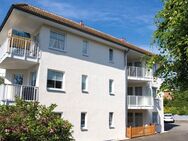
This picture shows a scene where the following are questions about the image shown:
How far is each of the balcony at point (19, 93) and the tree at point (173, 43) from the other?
387 inches

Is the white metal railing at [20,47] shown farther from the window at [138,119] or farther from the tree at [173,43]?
the window at [138,119]

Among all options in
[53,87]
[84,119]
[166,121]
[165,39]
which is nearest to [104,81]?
[84,119]

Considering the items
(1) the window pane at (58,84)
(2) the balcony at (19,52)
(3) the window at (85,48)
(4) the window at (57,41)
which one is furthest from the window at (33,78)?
(3) the window at (85,48)

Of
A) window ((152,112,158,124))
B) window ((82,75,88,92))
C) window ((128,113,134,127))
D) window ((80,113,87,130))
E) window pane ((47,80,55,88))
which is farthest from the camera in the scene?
window ((152,112,158,124))

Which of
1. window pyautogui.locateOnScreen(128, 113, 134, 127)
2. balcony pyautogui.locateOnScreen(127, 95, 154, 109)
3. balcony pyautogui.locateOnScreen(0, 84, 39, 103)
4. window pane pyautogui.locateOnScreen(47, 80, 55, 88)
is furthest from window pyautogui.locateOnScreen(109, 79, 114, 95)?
balcony pyautogui.locateOnScreen(0, 84, 39, 103)

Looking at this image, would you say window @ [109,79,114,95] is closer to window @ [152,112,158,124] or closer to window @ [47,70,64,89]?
window @ [47,70,64,89]

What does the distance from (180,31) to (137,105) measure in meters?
19.1

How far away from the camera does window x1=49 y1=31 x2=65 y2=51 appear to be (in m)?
19.9

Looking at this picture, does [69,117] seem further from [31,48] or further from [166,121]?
[166,121]

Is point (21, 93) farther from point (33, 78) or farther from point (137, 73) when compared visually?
point (137, 73)

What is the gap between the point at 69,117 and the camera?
20.1 meters

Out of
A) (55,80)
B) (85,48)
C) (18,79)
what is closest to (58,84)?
(55,80)

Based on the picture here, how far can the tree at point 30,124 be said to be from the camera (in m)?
10.5

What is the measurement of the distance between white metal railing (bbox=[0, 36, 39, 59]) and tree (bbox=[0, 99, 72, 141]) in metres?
6.33
